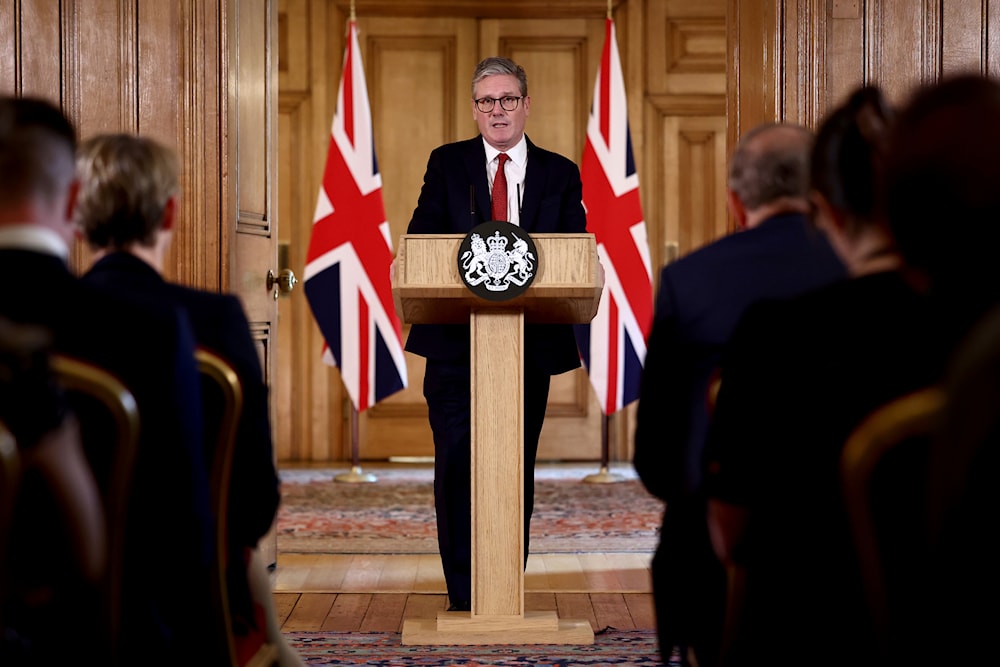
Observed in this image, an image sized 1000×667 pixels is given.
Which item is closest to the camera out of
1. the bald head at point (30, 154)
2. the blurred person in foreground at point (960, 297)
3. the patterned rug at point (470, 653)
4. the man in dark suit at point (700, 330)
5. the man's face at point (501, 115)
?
the blurred person in foreground at point (960, 297)

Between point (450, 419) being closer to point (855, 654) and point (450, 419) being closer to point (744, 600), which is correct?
point (744, 600)

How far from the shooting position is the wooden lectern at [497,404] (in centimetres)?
262

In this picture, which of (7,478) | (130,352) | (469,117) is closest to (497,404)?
(130,352)

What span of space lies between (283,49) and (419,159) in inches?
41.1

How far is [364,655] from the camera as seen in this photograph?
9.16 feet

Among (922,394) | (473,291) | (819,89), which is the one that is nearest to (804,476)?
(922,394)

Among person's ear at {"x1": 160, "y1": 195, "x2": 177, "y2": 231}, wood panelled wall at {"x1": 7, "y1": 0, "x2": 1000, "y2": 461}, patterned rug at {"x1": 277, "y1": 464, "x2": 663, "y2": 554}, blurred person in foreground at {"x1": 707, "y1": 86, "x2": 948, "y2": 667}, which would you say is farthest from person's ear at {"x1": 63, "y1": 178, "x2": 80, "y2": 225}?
wood panelled wall at {"x1": 7, "y1": 0, "x2": 1000, "y2": 461}

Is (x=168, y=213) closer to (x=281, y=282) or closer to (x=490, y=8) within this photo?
(x=281, y=282)

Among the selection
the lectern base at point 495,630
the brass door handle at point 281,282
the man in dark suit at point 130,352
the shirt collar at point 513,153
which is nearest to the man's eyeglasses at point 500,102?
the shirt collar at point 513,153

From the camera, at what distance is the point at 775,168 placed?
1724mm

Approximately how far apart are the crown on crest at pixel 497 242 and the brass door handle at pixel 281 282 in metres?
1.32

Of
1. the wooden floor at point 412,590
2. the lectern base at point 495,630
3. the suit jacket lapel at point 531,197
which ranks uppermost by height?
the suit jacket lapel at point 531,197

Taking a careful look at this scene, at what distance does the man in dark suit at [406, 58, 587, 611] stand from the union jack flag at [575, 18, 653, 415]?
2.30 metres

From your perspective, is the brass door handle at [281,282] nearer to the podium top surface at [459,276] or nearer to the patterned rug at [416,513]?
the patterned rug at [416,513]
